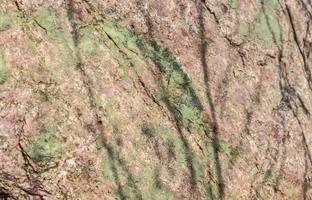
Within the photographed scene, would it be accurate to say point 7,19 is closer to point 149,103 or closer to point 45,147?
point 45,147

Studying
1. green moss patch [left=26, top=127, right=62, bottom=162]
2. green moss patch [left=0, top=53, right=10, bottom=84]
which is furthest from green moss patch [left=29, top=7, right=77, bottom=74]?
green moss patch [left=26, top=127, right=62, bottom=162]

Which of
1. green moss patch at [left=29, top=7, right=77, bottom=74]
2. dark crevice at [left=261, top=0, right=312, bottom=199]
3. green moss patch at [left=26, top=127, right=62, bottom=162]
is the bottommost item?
green moss patch at [left=26, top=127, right=62, bottom=162]

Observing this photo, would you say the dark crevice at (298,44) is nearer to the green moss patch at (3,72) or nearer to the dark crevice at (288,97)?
the dark crevice at (288,97)

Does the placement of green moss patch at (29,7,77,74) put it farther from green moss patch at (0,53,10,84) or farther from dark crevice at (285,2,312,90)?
dark crevice at (285,2,312,90)

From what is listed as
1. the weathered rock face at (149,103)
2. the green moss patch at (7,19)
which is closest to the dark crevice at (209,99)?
the weathered rock face at (149,103)

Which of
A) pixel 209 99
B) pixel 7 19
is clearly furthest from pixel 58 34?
pixel 209 99

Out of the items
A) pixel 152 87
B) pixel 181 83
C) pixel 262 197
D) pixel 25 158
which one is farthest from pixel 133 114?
pixel 262 197

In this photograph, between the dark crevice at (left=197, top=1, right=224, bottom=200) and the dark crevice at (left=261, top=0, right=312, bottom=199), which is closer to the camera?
the dark crevice at (left=197, top=1, right=224, bottom=200)

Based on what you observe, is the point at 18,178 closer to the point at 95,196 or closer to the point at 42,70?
the point at 95,196
